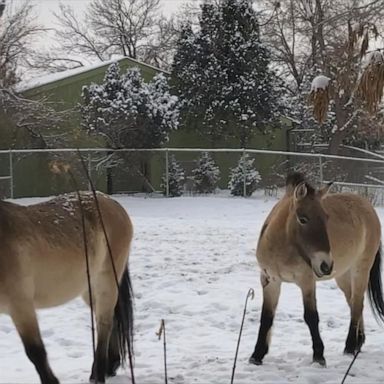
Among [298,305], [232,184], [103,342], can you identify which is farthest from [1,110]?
[103,342]

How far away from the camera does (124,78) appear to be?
18703mm

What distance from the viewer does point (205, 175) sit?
17391 mm

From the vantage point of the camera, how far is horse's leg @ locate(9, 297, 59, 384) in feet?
11.1

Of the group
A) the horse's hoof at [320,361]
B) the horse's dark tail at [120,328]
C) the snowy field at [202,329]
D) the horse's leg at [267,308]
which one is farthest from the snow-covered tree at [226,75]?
the horse's dark tail at [120,328]

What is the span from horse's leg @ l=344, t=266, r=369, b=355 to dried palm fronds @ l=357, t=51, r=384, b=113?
1.76 m

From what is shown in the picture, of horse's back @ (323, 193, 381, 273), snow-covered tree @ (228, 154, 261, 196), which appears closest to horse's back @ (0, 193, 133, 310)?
horse's back @ (323, 193, 381, 273)

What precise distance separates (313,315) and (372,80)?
175 centimetres

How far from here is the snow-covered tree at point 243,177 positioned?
16791 millimetres

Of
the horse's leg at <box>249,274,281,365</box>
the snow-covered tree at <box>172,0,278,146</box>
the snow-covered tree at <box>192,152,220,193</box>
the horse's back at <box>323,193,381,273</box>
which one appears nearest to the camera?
the horse's leg at <box>249,274,281,365</box>

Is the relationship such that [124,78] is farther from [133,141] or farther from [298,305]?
[298,305]

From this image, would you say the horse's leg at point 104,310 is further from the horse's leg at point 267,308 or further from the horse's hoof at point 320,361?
the horse's hoof at point 320,361

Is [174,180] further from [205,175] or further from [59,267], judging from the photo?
[59,267]

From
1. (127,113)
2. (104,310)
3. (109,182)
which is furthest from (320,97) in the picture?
(127,113)

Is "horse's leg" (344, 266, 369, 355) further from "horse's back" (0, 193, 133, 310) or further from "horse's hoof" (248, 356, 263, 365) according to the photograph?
"horse's back" (0, 193, 133, 310)
